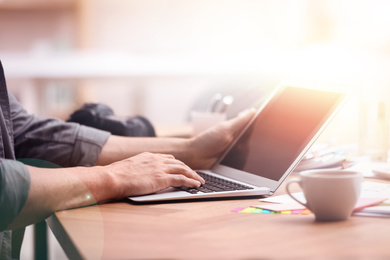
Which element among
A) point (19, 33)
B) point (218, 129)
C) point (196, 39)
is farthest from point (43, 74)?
point (218, 129)

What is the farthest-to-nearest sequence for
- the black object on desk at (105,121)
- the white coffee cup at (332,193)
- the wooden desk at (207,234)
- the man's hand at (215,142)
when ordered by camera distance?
the black object on desk at (105,121) → the man's hand at (215,142) → the white coffee cup at (332,193) → the wooden desk at (207,234)

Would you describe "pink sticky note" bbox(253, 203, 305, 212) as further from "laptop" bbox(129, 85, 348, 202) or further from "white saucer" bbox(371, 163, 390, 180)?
"white saucer" bbox(371, 163, 390, 180)

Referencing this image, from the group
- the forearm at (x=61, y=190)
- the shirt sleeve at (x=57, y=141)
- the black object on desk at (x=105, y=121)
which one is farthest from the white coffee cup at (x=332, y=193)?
the black object on desk at (x=105, y=121)

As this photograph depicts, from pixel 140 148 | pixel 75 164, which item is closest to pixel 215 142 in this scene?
pixel 140 148

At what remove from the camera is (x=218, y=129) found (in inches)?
51.6

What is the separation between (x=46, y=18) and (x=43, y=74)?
0.57 m

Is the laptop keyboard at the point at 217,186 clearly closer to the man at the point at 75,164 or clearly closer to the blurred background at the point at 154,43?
the man at the point at 75,164

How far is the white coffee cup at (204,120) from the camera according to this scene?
64.7 inches

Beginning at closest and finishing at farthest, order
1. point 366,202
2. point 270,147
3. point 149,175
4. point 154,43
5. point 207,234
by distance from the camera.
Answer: point 207,234, point 366,202, point 149,175, point 270,147, point 154,43

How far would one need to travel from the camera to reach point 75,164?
133 cm

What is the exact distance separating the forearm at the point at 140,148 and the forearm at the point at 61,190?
360 mm

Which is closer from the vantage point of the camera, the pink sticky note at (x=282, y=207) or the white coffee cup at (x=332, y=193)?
the white coffee cup at (x=332, y=193)

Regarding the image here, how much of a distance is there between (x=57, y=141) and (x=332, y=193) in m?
0.78

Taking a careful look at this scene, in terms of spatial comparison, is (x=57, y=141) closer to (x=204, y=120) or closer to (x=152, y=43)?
(x=204, y=120)
